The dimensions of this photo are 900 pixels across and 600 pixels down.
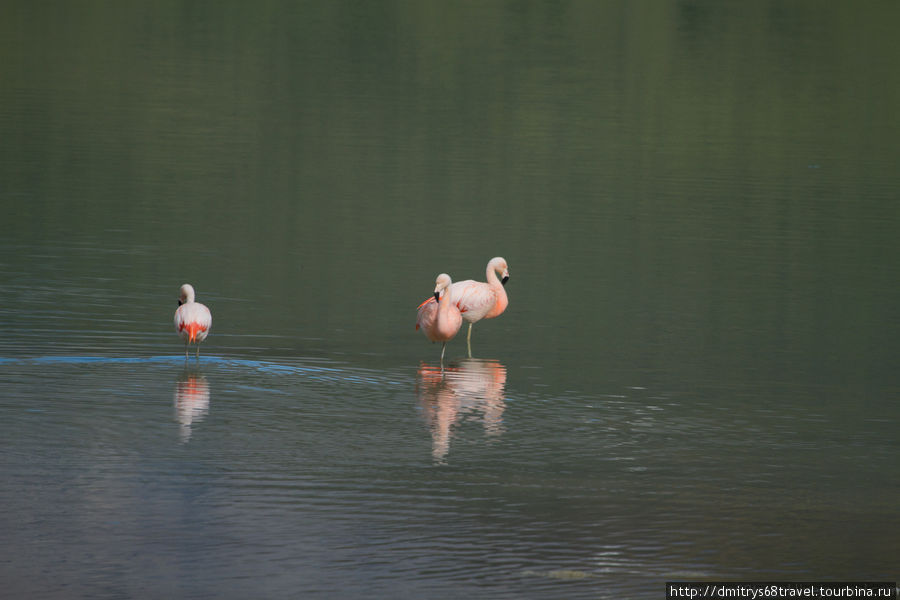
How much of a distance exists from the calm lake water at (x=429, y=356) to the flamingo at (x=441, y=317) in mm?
224

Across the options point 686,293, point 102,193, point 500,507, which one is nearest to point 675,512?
point 500,507

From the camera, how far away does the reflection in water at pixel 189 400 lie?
10844 millimetres

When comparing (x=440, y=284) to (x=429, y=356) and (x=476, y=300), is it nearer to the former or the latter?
(x=429, y=356)

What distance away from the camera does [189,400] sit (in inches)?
454

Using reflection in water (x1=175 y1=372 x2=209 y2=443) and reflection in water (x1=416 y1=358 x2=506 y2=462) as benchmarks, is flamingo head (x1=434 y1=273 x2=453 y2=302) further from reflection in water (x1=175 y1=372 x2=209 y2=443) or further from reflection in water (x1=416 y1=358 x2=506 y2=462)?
reflection in water (x1=175 y1=372 x2=209 y2=443)

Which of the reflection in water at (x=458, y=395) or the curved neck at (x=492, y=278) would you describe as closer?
the reflection in water at (x=458, y=395)

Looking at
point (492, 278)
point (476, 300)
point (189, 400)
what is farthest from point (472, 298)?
point (189, 400)

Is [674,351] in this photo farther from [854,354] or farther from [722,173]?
[722,173]

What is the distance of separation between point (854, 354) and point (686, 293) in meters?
3.49

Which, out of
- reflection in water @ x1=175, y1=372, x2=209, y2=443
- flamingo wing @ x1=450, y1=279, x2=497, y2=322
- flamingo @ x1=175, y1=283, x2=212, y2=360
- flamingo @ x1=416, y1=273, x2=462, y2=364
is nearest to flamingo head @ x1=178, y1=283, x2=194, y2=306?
flamingo @ x1=175, y1=283, x2=212, y2=360

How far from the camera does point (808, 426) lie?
37.8 feet

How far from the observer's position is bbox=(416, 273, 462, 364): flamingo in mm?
13828

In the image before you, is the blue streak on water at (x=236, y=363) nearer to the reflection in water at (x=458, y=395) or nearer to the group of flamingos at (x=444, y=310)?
the group of flamingos at (x=444, y=310)

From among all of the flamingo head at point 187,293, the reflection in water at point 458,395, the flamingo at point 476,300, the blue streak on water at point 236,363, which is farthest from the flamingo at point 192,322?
the flamingo at point 476,300
